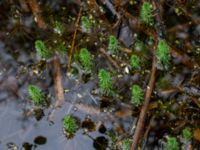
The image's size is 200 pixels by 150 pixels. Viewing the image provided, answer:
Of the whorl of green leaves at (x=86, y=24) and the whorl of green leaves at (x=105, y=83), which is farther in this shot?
the whorl of green leaves at (x=86, y=24)

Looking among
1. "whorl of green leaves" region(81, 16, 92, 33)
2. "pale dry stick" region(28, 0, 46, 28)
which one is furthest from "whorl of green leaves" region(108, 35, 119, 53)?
"pale dry stick" region(28, 0, 46, 28)

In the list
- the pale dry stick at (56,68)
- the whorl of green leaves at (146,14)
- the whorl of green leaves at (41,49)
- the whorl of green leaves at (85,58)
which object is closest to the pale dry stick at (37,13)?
the pale dry stick at (56,68)

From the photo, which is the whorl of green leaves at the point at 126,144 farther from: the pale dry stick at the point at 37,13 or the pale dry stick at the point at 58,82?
the pale dry stick at the point at 37,13

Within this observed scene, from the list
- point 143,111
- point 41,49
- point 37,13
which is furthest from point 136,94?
point 37,13

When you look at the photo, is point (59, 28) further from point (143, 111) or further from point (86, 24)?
point (143, 111)

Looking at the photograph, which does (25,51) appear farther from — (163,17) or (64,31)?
(163,17)
